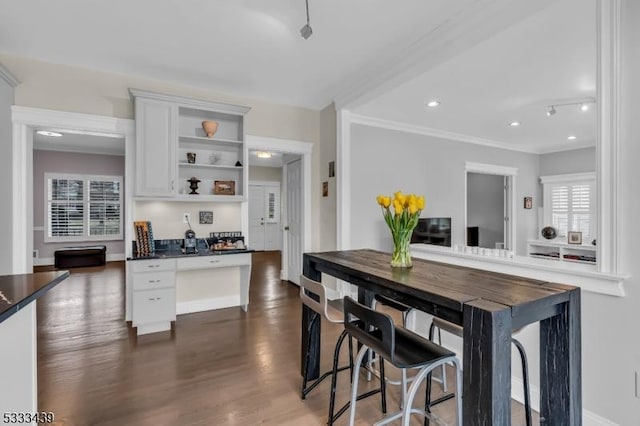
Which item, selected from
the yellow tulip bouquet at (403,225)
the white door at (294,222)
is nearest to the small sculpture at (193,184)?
the white door at (294,222)

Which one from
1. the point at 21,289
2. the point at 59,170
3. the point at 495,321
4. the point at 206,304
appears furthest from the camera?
the point at 59,170

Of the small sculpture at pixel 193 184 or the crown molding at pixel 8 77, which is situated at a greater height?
the crown molding at pixel 8 77

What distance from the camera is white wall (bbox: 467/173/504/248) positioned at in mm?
6859

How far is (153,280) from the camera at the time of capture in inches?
126

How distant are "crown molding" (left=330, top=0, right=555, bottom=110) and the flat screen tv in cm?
197

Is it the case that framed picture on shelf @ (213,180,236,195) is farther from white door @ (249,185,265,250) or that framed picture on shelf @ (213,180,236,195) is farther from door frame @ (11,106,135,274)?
white door @ (249,185,265,250)

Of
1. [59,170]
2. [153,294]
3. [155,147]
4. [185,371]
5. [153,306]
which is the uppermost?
[59,170]

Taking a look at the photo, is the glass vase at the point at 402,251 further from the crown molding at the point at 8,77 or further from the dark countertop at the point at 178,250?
the crown molding at the point at 8,77

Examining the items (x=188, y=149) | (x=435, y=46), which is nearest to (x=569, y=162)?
(x=435, y=46)

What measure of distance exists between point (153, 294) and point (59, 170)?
5.99 metres

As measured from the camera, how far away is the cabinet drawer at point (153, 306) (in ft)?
10.2

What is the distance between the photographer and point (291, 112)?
14.2 feet

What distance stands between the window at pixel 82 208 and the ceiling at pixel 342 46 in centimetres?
519

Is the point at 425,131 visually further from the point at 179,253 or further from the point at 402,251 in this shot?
the point at 179,253
